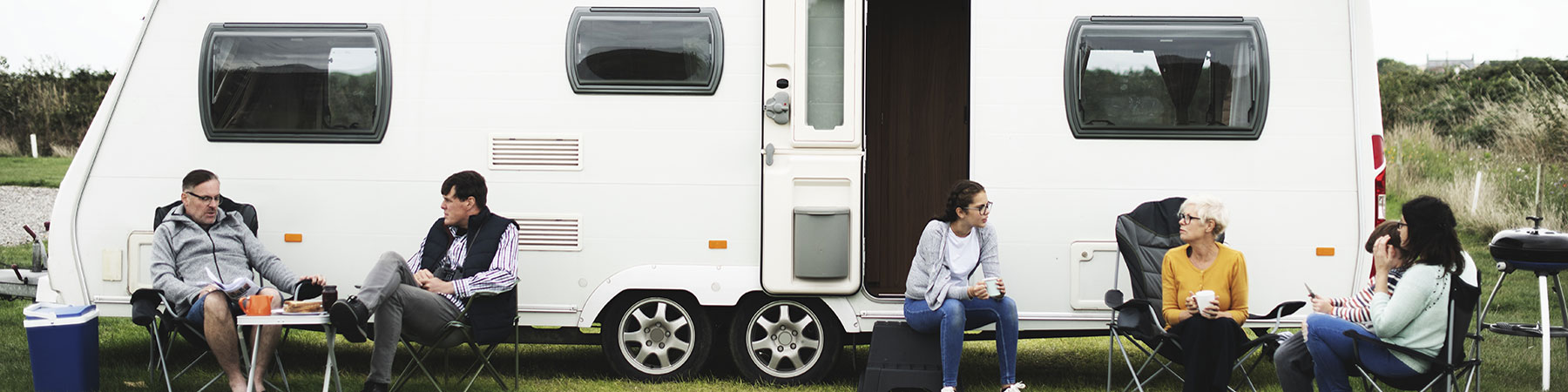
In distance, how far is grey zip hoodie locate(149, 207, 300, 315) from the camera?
A: 5.27 metres

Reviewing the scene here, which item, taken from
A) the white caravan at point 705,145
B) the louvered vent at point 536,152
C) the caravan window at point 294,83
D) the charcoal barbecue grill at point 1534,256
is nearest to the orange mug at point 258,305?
the white caravan at point 705,145

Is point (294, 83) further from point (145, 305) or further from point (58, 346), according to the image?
point (58, 346)

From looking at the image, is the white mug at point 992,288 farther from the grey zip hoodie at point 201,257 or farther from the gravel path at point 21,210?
the gravel path at point 21,210

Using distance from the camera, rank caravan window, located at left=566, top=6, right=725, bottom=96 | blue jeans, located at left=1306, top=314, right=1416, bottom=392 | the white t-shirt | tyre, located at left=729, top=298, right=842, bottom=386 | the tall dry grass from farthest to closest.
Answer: the tall dry grass → tyre, located at left=729, top=298, right=842, bottom=386 → caravan window, located at left=566, top=6, right=725, bottom=96 → the white t-shirt → blue jeans, located at left=1306, top=314, right=1416, bottom=392

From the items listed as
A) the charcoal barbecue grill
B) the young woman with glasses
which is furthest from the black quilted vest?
the charcoal barbecue grill

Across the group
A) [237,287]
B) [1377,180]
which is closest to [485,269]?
[237,287]

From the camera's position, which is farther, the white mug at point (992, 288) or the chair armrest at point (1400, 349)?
the white mug at point (992, 288)

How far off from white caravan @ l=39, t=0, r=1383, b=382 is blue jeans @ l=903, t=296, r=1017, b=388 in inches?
13.4

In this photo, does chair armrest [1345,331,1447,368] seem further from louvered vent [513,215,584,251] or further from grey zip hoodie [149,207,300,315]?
grey zip hoodie [149,207,300,315]

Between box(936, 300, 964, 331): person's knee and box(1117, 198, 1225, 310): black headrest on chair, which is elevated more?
box(1117, 198, 1225, 310): black headrest on chair

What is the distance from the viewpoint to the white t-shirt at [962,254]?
526cm

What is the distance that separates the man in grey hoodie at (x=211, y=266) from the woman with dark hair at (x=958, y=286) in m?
2.58

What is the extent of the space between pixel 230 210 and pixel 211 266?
0.26m

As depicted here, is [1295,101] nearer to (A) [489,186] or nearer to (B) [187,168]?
(A) [489,186]
